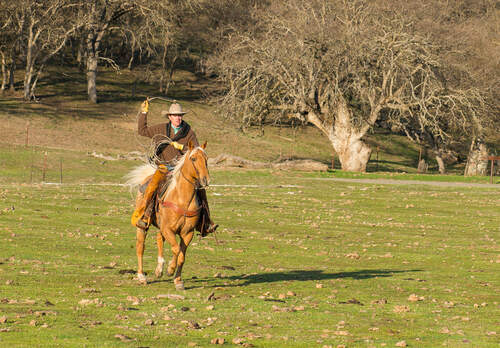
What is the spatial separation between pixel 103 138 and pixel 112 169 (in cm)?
1643

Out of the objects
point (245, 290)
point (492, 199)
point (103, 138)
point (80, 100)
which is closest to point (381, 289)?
point (245, 290)

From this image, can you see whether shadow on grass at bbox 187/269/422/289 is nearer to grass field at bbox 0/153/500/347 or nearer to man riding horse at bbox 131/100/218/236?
grass field at bbox 0/153/500/347

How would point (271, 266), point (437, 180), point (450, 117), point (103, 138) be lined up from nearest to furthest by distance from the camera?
point (271, 266), point (437, 180), point (450, 117), point (103, 138)

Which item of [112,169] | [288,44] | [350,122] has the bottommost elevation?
[112,169]

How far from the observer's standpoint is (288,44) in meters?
57.1

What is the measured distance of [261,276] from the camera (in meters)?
17.2

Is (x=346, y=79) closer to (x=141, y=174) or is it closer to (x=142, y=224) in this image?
(x=141, y=174)

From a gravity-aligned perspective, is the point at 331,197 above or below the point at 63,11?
below

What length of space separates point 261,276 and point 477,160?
158 ft

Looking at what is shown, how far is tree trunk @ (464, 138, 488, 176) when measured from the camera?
62.1 metres

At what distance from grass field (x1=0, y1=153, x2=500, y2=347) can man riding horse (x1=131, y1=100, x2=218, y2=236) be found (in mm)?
1220

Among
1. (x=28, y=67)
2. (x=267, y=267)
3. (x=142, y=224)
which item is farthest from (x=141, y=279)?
(x=28, y=67)

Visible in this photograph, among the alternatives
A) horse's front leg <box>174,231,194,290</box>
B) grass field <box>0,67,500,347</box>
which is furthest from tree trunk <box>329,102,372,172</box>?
horse's front leg <box>174,231,194,290</box>

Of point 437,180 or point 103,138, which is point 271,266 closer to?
point 437,180
